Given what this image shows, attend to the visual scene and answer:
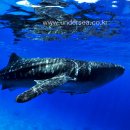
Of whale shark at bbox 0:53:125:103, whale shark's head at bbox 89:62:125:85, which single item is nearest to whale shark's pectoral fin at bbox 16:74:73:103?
whale shark at bbox 0:53:125:103

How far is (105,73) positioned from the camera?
398 inches

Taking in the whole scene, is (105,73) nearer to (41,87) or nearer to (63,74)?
(63,74)

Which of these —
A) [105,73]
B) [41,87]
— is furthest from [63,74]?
[41,87]

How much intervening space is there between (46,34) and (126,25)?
751 cm

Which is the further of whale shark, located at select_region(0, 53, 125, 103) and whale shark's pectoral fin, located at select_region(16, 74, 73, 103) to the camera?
whale shark, located at select_region(0, 53, 125, 103)

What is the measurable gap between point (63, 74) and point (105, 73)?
56.4 inches

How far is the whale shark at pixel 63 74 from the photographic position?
1002 cm

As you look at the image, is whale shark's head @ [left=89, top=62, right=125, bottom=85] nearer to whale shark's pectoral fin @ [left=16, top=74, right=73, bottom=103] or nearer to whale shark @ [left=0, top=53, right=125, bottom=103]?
whale shark @ [left=0, top=53, right=125, bottom=103]

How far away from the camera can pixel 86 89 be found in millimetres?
10359

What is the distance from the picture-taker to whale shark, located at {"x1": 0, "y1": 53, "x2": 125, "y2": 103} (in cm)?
1002

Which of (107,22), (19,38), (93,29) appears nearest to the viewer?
(107,22)

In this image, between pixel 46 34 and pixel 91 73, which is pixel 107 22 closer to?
pixel 46 34

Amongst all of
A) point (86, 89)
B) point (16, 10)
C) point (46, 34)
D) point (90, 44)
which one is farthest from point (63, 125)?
point (86, 89)

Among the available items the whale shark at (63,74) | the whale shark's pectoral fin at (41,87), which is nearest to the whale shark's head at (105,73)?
the whale shark at (63,74)
